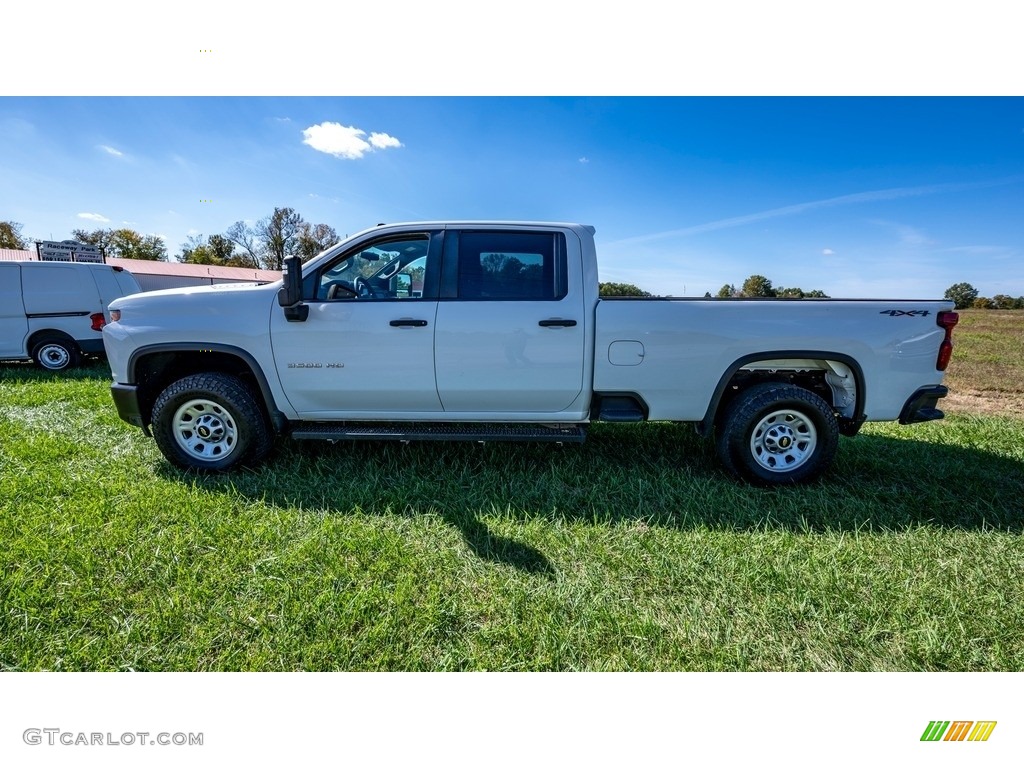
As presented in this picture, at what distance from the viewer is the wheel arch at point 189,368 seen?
11.1 ft

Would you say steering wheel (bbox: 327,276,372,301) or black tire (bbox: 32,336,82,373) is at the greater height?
steering wheel (bbox: 327,276,372,301)

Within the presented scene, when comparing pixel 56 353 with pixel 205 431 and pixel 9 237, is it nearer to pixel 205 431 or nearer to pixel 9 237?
pixel 205 431

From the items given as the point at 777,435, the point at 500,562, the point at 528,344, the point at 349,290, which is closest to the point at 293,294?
the point at 349,290

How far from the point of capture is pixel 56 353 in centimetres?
734

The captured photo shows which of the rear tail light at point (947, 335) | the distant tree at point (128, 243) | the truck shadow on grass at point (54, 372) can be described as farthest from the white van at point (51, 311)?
the distant tree at point (128, 243)

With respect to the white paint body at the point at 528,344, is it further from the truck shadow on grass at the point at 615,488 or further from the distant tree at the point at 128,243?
the distant tree at the point at 128,243

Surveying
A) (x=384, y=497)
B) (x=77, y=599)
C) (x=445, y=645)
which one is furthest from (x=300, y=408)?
(x=445, y=645)

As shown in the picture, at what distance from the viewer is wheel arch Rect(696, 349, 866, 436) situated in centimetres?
324

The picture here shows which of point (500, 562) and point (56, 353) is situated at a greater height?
point (56, 353)

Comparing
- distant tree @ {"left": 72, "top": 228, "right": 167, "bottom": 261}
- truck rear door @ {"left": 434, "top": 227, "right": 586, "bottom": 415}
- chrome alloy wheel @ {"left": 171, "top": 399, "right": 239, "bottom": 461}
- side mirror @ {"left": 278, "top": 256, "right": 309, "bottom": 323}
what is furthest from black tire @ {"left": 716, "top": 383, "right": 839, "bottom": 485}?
distant tree @ {"left": 72, "top": 228, "right": 167, "bottom": 261}

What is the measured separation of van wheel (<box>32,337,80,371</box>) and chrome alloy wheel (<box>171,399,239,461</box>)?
5972 mm

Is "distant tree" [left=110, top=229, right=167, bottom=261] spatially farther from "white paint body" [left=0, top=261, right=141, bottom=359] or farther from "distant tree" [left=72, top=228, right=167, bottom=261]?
"white paint body" [left=0, top=261, right=141, bottom=359]

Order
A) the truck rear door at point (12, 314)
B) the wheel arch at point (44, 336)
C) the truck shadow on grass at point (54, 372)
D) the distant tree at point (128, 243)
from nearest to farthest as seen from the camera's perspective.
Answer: the truck shadow on grass at point (54, 372) → the truck rear door at point (12, 314) → the wheel arch at point (44, 336) → the distant tree at point (128, 243)

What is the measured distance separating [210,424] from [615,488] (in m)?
3.11
